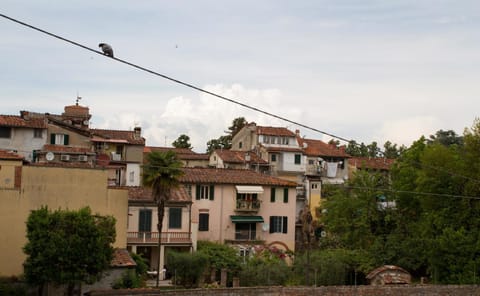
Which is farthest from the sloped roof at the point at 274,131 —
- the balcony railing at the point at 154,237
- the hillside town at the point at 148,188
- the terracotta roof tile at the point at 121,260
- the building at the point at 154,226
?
the terracotta roof tile at the point at 121,260

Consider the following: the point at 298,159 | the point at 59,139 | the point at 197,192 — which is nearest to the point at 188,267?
the point at 197,192

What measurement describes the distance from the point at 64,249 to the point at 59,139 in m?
26.8

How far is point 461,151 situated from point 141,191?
822 inches

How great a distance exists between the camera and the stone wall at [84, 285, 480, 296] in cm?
2775

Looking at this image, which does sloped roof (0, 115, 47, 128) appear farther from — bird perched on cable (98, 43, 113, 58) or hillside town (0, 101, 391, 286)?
bird perched on cable (98, 43, 113, 58)

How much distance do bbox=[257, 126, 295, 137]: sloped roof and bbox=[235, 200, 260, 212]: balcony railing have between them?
17.8 m

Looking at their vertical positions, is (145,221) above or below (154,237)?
above

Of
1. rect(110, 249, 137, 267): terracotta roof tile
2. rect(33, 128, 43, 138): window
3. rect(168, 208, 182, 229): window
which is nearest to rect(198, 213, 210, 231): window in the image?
rect(168, 208, 182, 229): window

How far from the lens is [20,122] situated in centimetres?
5494

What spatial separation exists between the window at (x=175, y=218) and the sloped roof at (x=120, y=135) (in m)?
13.5

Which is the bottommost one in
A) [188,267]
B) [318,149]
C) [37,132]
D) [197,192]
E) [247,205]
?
[188,267]

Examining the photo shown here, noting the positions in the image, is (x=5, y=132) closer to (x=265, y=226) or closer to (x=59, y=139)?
(x=59, y=139)

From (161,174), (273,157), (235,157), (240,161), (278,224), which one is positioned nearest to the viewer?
(161,174)

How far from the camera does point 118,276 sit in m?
35.4
